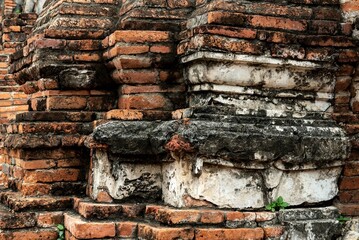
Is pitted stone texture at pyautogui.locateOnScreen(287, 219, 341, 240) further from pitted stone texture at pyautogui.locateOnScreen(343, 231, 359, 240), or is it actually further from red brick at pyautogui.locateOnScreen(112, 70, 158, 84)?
red brick at pyautogui.locateOnScreen(112, 70, 158, 84)

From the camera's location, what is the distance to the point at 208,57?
161 inches

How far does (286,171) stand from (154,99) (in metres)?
1.09

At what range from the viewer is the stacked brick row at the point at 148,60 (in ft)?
14.6

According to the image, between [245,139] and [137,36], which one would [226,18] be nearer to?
[137,36]

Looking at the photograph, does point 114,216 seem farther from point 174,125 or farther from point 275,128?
point 275,128

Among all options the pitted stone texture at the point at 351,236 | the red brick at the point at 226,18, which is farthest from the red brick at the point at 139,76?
the pitted stone texture at the point at 351,236

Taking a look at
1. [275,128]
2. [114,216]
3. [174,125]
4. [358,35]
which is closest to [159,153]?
[174,125]

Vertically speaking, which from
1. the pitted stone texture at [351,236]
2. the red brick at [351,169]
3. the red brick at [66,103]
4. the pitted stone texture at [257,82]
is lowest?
the pitted stone texture at [351,236]

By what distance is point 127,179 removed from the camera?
4395 mm

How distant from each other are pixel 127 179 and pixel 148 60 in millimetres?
870

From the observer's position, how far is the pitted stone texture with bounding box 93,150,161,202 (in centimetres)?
439

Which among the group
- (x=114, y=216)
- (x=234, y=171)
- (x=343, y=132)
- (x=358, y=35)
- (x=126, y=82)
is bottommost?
(x=114, y=216)

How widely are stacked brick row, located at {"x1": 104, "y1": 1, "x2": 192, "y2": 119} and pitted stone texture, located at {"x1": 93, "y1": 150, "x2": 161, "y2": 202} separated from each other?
350mm

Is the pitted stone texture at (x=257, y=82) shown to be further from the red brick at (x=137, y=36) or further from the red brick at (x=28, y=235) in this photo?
the red brick at (x=28, y=235)
